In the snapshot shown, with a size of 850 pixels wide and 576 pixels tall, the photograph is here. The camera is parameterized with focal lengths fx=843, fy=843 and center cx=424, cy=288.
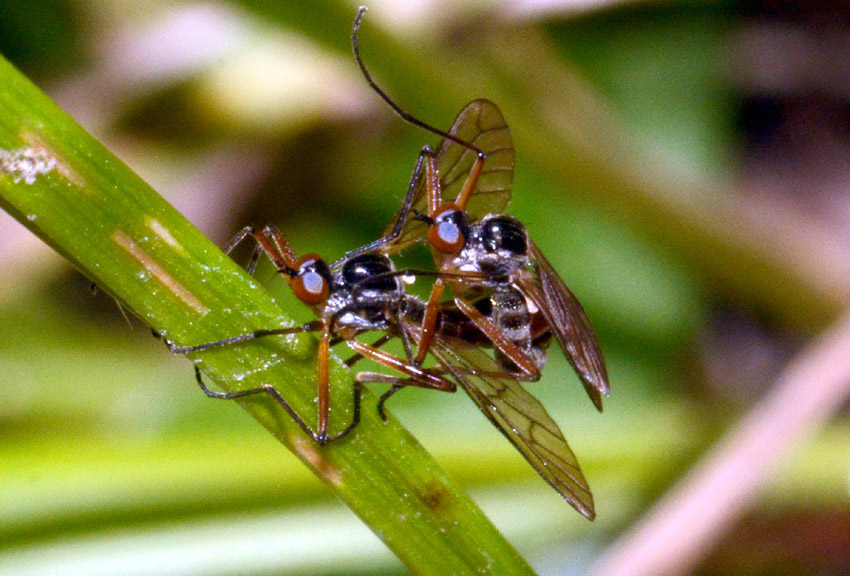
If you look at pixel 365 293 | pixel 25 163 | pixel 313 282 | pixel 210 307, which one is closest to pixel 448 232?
pixel 365 293

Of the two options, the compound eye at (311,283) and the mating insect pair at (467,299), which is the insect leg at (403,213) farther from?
the compound eye at (311,283)

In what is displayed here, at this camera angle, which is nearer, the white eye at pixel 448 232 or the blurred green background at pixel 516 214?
the white eye at pixel 448 232

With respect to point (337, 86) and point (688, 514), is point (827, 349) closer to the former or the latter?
point (688, 514)

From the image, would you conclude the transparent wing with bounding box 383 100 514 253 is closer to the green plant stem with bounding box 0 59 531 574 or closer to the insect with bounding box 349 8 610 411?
the insect with bounding box 349 8 610 411

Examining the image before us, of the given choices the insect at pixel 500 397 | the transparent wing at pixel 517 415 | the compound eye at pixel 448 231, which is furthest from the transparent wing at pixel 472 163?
the transparent wing at pixel 517 415

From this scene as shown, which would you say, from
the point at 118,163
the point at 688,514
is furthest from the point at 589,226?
the point at 118,163

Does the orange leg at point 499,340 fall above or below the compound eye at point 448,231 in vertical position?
below

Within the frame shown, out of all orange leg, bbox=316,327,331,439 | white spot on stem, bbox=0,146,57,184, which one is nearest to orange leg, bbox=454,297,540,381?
orange leg, bbox=316,327,331,439
